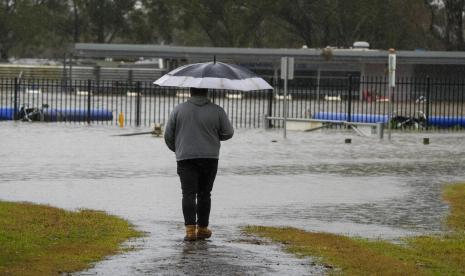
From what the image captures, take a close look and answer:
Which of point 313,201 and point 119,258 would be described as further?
point 313,201

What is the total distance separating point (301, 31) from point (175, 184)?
72045 mm

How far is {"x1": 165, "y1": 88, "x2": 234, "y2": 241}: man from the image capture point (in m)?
13.0

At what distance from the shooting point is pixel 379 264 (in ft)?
37.8

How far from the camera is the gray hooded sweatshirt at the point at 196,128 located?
1297cm

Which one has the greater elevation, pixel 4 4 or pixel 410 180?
pixel 4 4

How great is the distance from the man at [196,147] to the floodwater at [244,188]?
34 centimetres

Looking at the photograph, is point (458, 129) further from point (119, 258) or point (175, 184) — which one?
point (119, 258)

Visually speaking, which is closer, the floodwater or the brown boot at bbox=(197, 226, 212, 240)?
the floodwater

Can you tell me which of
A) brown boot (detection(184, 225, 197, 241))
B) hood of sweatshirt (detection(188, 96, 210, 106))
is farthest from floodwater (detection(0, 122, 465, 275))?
hood of sweatshirt (detection(188, 96, 210, 106))

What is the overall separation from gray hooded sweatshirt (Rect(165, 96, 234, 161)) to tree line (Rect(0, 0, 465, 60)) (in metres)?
67.4

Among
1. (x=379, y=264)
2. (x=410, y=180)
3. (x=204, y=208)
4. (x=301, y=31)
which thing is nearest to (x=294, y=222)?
(x=204, y=208)

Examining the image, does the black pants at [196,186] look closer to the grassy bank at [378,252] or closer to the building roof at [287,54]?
the grassy bank at [378,252]


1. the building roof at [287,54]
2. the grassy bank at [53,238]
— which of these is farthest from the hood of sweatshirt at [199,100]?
the building roof at [287,54]

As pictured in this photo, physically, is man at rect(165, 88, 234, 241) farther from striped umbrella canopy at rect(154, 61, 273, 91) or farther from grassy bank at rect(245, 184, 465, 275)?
grassy bank at rect(245, 184, 465, 275)
